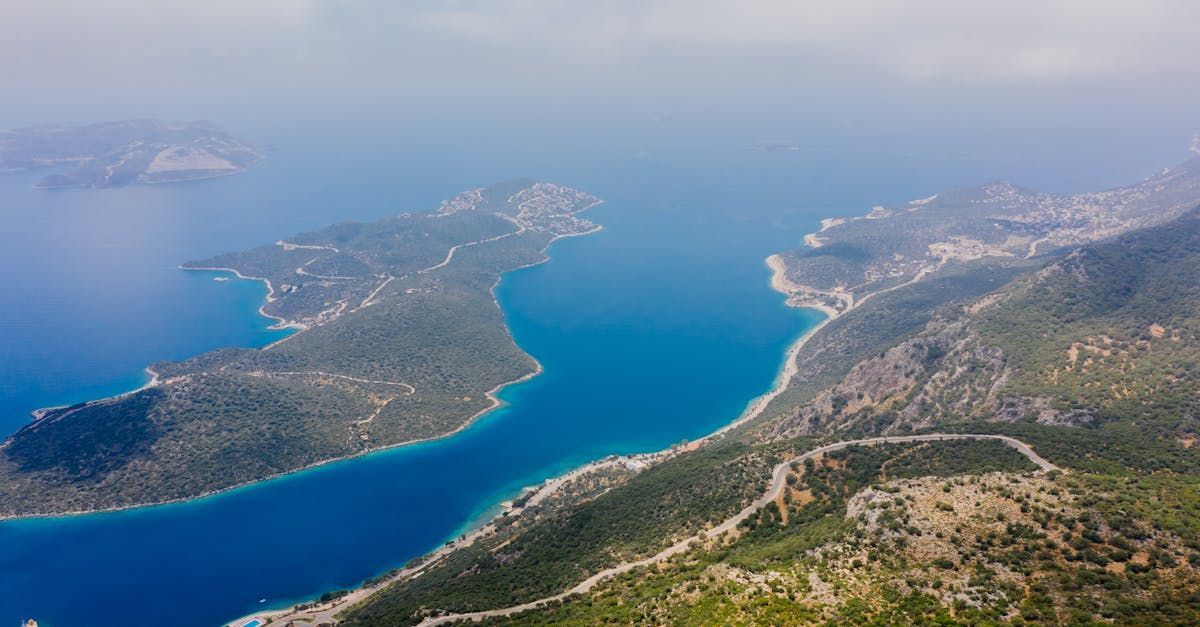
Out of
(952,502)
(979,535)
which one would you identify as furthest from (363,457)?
(979,535)

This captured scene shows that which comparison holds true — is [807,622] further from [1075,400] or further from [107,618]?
[107,618]

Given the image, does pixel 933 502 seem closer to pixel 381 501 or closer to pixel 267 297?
pixel 381 501

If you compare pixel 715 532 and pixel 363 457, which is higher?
pixel 715 532

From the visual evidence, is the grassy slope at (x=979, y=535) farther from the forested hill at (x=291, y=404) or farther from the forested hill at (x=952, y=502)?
the forested hill at (x=291, y=404)

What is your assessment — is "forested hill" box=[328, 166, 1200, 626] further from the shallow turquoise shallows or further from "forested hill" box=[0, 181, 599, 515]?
"forested hill" box=[0, 181, 599, 515]

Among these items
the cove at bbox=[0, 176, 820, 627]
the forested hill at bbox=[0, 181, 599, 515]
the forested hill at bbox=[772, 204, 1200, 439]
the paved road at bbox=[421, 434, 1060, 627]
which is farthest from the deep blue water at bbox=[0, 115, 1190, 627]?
the forested hill at bbox=[772, 204, 1200, 439]
